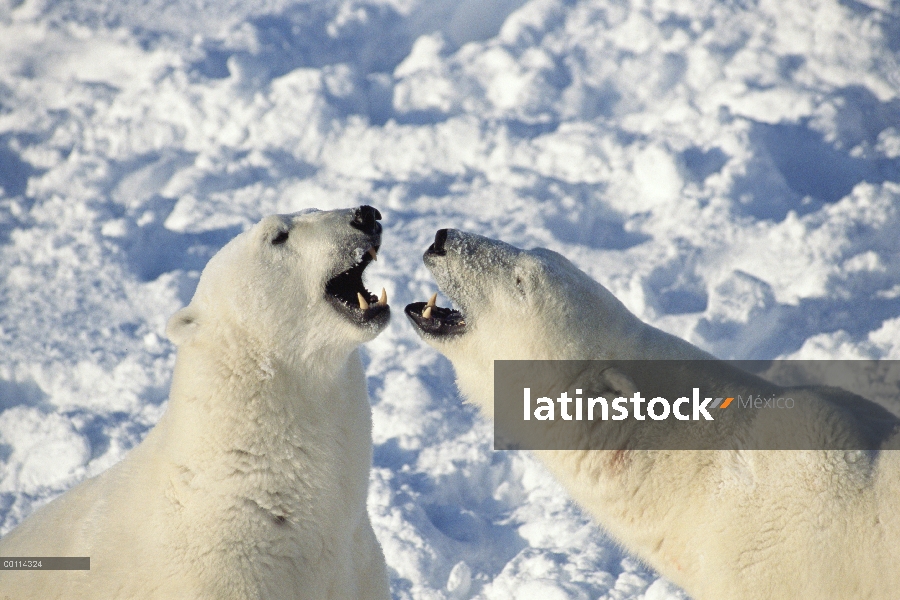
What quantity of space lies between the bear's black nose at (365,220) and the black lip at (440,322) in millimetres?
299

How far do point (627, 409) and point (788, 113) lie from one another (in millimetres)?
5870

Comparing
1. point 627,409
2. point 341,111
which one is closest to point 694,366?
point 627,409

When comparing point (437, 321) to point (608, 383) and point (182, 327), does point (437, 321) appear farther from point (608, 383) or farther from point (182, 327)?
point (182, 327)

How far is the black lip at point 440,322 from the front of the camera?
A: 9.66 feet

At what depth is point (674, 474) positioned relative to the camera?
8.87 feet

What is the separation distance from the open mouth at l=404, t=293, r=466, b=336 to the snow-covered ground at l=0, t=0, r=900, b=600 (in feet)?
6.52

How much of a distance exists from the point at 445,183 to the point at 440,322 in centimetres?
500

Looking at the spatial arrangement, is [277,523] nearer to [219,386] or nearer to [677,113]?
[219,386]

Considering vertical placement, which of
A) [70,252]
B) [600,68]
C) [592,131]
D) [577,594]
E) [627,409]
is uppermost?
[600,68]

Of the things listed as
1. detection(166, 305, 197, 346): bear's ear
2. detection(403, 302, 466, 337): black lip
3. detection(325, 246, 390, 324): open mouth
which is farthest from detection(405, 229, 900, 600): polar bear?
detection(166, 305, 197, 346): bear's ear

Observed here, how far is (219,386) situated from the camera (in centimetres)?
269

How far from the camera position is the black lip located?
295 cm

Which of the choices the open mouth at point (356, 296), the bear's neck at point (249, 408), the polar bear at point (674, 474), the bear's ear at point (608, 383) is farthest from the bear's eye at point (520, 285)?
the bear's neck at point (249, 408)

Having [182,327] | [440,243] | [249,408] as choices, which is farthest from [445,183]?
[249,408]
